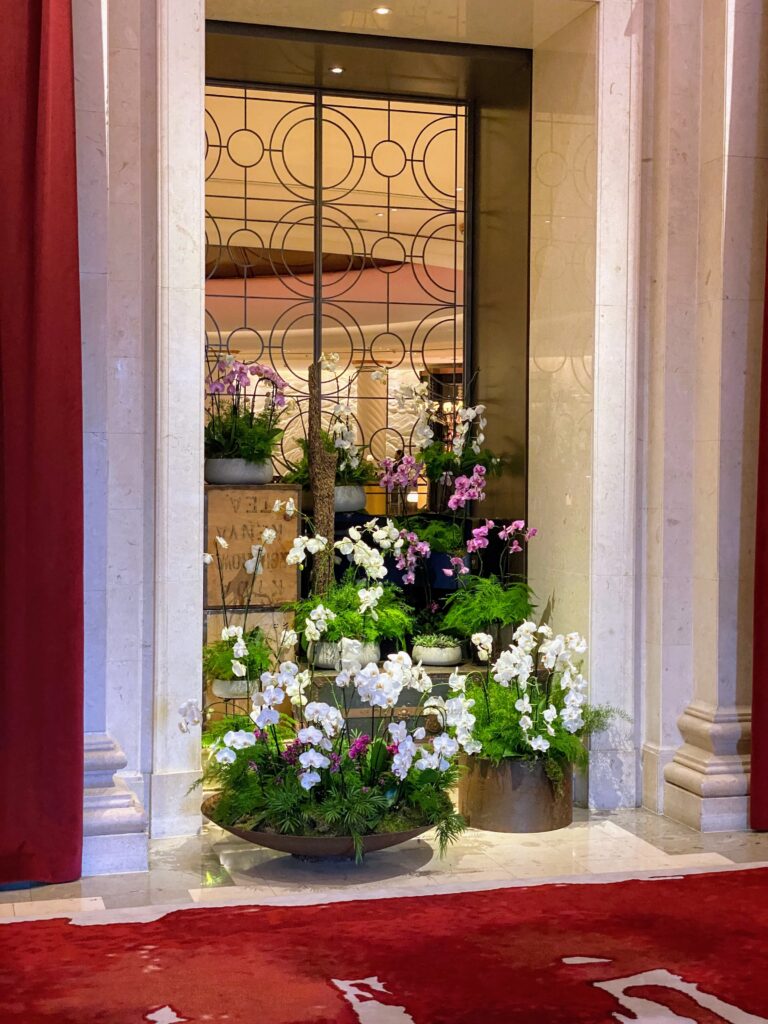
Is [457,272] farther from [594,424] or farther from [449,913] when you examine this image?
[449,913]

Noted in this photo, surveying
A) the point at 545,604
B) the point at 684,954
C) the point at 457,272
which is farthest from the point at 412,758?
the point at 457,272

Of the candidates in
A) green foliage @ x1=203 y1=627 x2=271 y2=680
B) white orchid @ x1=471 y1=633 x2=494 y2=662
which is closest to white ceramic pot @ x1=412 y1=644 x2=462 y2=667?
white orchid @ x1=471 y1=633 x2=494 y2=662

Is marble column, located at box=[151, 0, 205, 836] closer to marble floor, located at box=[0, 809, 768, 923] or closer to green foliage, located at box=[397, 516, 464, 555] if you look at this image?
marble floor, located at box=[0, 809, 768, 923]

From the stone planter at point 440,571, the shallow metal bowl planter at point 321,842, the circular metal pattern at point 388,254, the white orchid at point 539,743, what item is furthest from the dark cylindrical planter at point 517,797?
the circular metal pattern at point 388,254

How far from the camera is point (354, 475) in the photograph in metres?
6.88

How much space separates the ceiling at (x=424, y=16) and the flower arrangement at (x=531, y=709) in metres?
2.87

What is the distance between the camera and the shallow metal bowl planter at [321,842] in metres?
4.70

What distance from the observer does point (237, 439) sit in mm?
6094

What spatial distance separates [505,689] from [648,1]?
3.13 meters

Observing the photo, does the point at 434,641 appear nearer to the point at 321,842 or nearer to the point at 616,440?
the point at 616,440

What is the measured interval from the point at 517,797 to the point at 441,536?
1655 mm

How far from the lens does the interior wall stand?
5934mm

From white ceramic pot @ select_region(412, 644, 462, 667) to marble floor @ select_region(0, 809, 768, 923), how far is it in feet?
3.60

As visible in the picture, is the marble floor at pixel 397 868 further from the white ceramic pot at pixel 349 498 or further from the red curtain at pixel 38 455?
the white ceramic pot at pixel 349 498
